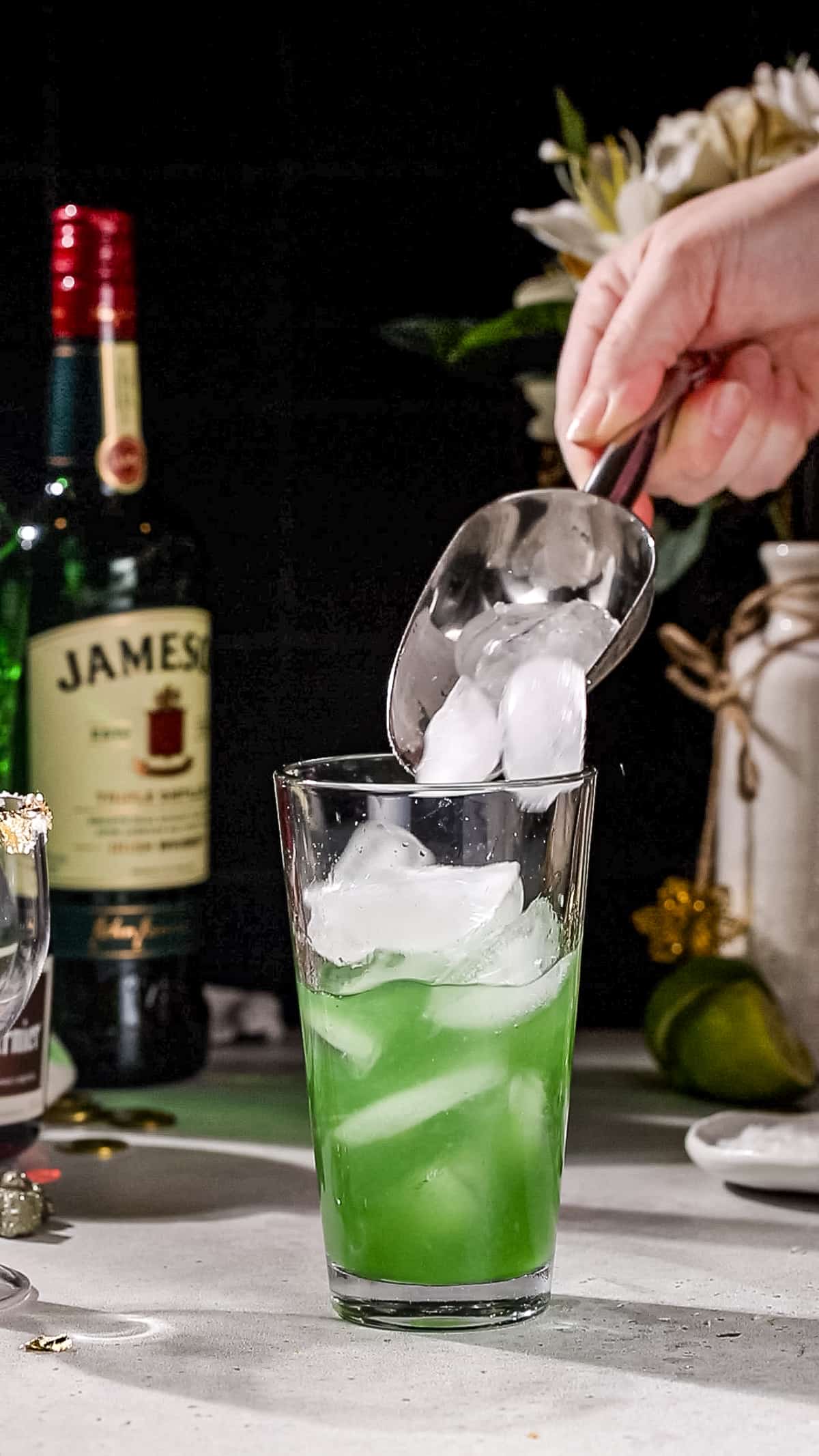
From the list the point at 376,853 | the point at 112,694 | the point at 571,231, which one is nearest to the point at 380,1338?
the point at 376,853

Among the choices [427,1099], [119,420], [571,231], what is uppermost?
[571,231]

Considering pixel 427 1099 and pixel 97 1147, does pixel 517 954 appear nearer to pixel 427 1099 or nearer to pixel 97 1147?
pixel 427 1099

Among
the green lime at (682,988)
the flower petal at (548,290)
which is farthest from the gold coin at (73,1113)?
the flower petal at (548,290)

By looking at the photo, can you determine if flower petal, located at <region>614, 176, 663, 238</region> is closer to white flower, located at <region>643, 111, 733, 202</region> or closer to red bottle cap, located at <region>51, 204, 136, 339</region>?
white flower, located at <region>643, 111, 733, 202</region>

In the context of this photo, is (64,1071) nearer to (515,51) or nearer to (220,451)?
(220,451)

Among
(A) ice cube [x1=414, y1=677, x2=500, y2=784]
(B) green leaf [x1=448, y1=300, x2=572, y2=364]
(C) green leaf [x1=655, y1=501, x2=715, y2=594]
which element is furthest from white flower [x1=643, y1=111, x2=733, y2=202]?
(A) ice cube [x1=414, y1=677, x2=500, y2=784]

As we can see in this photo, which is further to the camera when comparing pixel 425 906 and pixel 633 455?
pixel 633 455

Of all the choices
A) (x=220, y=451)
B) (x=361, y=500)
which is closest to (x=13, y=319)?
(x=220, y=451)
